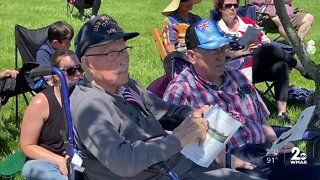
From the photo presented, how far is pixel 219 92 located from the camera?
405 centimetres

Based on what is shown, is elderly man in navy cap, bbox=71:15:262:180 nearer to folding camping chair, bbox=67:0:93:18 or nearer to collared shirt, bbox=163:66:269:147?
collared shirt, bbox=163:66:269:147

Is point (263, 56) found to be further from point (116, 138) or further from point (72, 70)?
point (116, 138)

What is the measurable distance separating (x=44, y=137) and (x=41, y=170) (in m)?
0.32

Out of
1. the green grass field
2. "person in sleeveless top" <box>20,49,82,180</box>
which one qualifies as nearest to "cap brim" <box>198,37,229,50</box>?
"person in sleeveless top" <box>20,49,82,180</box>

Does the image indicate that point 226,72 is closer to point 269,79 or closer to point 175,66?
point 175,66

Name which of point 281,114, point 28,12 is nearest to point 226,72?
point 281,114

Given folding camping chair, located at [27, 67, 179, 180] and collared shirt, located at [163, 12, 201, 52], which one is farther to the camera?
collared shirt, located at [163, 12, 201, 52]

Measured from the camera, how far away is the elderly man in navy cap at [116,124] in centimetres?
288

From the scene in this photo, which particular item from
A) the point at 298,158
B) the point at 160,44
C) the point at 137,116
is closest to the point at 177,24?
the point at 160,44

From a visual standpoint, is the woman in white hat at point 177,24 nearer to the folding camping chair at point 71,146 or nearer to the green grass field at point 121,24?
the green grass field at point 121,24

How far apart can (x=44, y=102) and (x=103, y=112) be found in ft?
3.44

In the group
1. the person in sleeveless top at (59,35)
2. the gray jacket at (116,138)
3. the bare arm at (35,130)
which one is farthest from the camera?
the person in sleeveless top at (59,35)

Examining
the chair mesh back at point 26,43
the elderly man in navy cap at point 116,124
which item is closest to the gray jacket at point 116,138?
the elderly man in navy cap at point 116,124

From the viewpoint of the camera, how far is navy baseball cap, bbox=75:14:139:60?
→ 313 centimetres
